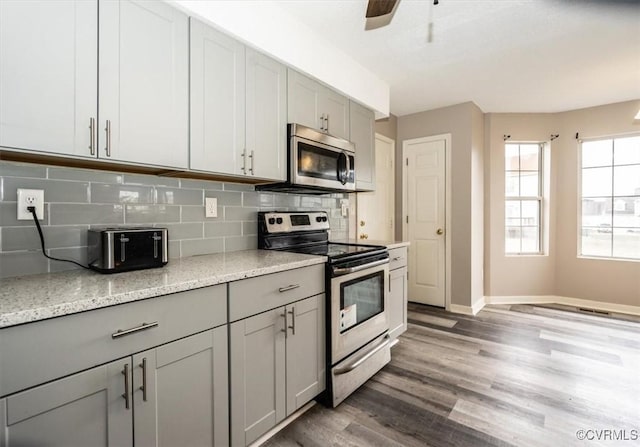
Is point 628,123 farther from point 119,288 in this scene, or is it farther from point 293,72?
point 119,288

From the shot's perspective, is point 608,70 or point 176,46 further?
point 608,70

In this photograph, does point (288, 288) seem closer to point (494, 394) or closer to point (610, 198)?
point (494, 394)

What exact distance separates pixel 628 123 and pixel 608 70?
127 cm

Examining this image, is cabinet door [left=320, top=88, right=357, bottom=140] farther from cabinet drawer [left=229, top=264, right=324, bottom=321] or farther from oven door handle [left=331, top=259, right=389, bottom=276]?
cabinet drawer [left=229, top=264, right=324, bottom=321]

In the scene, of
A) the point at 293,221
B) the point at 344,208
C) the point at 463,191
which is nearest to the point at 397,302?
the point at 344,208

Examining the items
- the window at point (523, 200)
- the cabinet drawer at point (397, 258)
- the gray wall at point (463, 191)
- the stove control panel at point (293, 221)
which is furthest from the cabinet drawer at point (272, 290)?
the window at point (523, 200)

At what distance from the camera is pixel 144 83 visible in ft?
4.69

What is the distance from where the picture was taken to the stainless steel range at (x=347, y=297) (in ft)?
6.38

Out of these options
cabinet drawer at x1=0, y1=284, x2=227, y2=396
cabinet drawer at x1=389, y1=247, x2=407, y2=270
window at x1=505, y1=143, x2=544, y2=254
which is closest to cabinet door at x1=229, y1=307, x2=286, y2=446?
cabinet drawer at x1=0, y1=284, x2=227, y2=396

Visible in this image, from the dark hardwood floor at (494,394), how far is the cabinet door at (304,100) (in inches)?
76.1

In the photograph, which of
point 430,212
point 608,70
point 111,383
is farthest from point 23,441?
point 608,70

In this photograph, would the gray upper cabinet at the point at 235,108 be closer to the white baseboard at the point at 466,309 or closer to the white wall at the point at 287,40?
the white wall at the point at 287,40

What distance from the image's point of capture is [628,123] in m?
3.76

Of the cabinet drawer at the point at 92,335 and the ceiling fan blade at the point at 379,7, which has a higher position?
the ceiling fan blade at the point at 379,7
